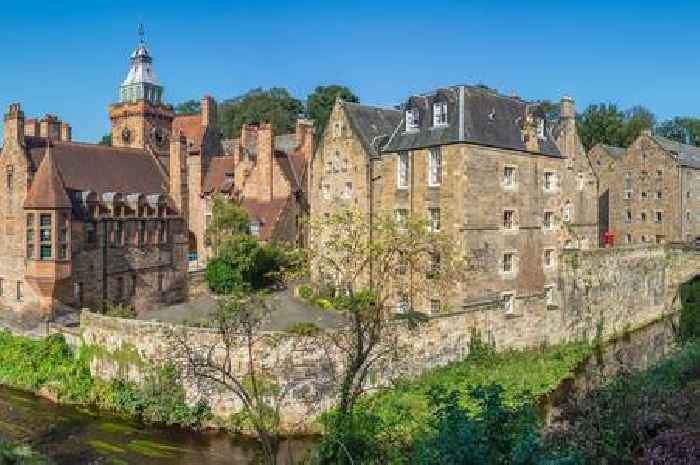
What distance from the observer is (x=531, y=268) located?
37594 millimetres

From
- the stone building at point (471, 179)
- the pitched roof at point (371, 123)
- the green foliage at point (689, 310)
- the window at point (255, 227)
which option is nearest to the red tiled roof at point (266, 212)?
the window at point (255, 227)

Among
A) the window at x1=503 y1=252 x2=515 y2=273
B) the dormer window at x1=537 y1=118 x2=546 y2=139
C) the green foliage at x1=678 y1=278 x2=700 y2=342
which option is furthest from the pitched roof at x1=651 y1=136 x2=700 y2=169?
the window at x1=503 y1=252 x2=515 y2=273

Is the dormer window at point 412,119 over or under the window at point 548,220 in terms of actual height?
over

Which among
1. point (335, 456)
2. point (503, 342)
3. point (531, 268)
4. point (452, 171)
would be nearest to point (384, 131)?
point (452, 171)

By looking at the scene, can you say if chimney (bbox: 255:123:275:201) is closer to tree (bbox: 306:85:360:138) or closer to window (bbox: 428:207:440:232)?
window (bbox: 428:207:440:232)

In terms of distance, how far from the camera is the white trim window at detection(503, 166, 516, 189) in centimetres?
3578

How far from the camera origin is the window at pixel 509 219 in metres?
36.0

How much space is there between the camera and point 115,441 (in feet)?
81.5

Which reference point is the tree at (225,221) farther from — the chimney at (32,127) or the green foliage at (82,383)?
the chimney at (32,127)

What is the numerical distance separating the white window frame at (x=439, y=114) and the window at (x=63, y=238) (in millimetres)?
20306

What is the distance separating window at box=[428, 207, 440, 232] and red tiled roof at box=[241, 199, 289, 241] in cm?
1430

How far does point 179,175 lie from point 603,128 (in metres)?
66.0

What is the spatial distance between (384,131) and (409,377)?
53.8 ft

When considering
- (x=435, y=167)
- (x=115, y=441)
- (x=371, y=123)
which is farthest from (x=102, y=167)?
(x=115, y=441)
